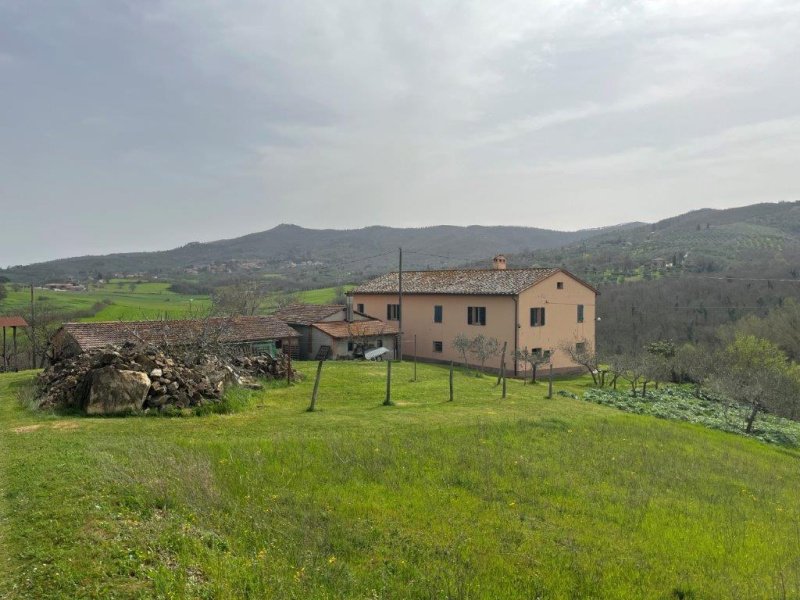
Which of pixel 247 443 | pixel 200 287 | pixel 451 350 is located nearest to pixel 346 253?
pixel 200 287

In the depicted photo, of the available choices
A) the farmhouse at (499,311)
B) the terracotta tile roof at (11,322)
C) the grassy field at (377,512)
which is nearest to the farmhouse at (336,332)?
the farmhouse at (499,311)

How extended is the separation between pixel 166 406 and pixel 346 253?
122 meters

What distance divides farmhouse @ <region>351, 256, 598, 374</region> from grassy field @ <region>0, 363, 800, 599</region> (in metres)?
19.5

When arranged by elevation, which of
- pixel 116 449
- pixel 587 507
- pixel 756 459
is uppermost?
pixel 116 449

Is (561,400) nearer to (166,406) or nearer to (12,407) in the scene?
(166,406)

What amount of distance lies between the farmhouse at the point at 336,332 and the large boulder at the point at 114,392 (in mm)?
18304

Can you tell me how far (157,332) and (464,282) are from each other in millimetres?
20727

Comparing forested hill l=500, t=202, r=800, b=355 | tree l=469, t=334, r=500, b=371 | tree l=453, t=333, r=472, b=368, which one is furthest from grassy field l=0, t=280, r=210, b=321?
forested hill l=500, t=202, r=800, b=355

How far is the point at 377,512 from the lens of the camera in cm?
878

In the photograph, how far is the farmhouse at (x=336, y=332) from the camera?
35125 millimetres

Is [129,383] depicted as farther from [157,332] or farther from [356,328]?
[356,328]

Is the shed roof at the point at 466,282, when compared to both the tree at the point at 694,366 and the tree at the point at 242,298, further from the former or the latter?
the tree at the point at 242,298

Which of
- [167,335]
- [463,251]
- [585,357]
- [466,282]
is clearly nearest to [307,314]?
[466,282]

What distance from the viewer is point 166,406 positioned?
15.8 m
